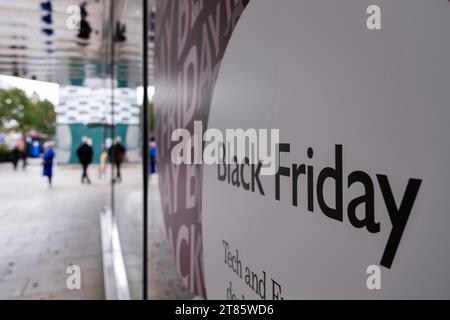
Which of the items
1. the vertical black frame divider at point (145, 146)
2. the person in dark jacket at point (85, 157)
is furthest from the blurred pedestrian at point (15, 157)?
the vertical black frame divider at point (145, 146)

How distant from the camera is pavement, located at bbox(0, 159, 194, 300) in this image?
2.16 metres

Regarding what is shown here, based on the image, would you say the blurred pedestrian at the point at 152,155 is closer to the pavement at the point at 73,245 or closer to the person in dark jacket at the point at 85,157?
the pavement at the point at 73,245

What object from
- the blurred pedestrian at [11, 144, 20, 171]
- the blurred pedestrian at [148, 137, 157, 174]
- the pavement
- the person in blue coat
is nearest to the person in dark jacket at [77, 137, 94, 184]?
the person in blue coat

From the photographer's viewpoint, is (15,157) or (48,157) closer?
(48,157)

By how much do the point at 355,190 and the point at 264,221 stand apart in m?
0.31

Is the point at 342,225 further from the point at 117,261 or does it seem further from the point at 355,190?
the point at 117,261

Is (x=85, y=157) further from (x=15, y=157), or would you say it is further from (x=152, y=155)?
(x=152, y=155)

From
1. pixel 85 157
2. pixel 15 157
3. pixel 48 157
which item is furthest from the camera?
pixel 15 157

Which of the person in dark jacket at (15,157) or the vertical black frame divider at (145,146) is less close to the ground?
the vertical black frame divider at (145,146)

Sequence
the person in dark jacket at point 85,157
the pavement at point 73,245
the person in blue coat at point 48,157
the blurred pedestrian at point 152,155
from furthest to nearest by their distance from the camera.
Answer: the person in dark jacket at point 85,157 → the person in blue coat at point 48,157 → the blurred pedestrian at point 152,155 → the pavement at point 73,245

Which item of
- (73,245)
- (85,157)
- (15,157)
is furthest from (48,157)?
(15,157)

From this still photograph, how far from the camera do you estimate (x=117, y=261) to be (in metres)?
3.88

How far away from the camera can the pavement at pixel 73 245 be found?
2.16m

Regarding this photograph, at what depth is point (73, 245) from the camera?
16.8 feet
